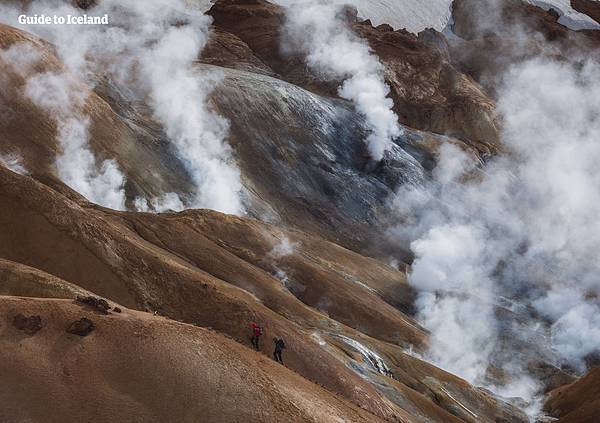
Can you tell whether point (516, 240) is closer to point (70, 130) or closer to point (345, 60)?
point (345, 60)

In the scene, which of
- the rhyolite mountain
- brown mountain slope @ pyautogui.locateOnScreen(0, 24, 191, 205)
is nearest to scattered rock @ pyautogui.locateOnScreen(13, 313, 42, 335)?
the rhyolite mountain

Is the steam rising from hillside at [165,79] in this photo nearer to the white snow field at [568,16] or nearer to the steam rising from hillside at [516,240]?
the steam rising from hillside at [516,240]

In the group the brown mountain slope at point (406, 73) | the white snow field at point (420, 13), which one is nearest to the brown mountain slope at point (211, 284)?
the brown mountain slope at point (406, 73)

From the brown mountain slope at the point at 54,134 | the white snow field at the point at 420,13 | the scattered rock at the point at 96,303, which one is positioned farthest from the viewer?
the white snow field at the point at 420,13

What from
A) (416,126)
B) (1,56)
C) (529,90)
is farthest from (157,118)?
(529,90)

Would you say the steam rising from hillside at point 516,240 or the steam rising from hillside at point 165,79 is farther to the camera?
the steam rising from hillside at point 165,79

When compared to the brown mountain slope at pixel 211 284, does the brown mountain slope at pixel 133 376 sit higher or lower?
higher

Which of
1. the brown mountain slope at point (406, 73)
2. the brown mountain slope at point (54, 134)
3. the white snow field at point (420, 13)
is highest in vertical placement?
the white snow field at point (420, 13)

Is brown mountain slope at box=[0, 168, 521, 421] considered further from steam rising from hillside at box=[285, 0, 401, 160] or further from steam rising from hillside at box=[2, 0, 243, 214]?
steam rising from hillside at box=[285, 0, 401, 160]
